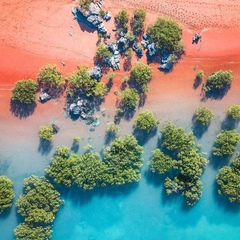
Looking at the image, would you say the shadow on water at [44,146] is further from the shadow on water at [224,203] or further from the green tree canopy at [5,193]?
the shadow on water at [224,203]

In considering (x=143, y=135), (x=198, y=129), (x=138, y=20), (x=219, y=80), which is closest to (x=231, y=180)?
(x=198, y=129)

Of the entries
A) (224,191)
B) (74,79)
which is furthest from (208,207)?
(74,79)

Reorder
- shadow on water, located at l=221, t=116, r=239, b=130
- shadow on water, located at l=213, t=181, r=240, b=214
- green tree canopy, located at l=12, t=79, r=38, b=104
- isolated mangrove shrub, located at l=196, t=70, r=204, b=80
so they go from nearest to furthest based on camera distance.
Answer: green tree canopy, located at l=12, t=79, r=38, b=104 < isolated mangrove shrub, located at l=196, t=70, r=204, b=80 < shadow on water, located at l=221, t=116, r=239, b=130 < shadow on water, located at l=213, t=181, r=240, b=214

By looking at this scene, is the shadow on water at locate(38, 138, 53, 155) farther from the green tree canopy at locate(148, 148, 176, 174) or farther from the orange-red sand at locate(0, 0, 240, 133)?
the green tree canopy at locate(148, 148, 176, 174)

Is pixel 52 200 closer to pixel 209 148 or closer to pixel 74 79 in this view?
pixel 74 79

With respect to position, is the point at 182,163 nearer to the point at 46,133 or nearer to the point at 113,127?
the point at 113,127

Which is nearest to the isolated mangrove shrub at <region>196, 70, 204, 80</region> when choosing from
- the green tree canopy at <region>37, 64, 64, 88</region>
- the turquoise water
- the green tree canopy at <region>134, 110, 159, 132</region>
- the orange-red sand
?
the orange-red sand

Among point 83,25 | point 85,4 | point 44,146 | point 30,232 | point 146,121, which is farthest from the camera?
point 44,146

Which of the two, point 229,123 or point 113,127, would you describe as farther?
point 229,123
